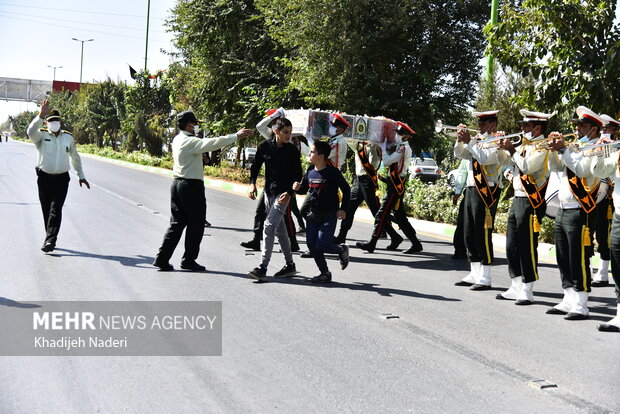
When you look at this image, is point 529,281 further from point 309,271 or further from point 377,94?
point 377,94

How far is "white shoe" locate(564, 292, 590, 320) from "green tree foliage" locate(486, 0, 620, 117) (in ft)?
14.6

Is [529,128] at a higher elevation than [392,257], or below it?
higher

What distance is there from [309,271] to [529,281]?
9.00 ft

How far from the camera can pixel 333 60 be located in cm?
1981

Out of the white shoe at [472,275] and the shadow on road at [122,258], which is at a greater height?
the white shoe at [472,275]

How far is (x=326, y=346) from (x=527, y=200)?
9.65 ft

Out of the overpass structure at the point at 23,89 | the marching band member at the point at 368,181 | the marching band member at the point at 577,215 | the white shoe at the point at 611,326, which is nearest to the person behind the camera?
the white shoe at the point at 611,326

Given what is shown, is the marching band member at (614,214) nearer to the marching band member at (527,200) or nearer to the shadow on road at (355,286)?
the marching band member at (527,200)

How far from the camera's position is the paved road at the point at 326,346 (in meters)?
4.44

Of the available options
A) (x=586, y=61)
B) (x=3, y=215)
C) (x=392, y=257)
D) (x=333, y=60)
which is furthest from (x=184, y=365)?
(x=333, y=60)

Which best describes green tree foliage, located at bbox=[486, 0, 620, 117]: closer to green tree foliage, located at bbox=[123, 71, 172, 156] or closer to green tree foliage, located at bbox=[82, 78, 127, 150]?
green tree foliage, located at bbox=[123, 71, 172, 156]

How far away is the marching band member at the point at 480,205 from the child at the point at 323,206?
139cm

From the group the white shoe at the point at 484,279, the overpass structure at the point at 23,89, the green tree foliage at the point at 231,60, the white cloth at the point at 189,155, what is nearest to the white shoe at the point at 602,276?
the white shoe at the point at 484,279

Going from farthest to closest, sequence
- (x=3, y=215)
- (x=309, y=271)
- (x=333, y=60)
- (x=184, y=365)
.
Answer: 1. (x=333, y=60)
2. (x=3, y=215)
3. (x=309, y=271)
4. (x=184, y=365)
